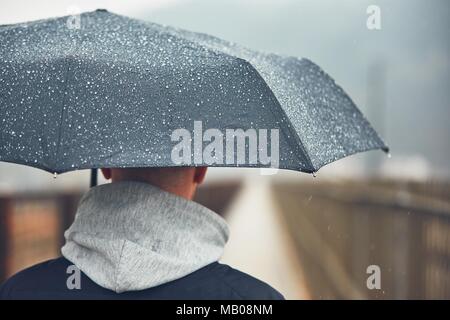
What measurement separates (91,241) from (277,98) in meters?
0.77

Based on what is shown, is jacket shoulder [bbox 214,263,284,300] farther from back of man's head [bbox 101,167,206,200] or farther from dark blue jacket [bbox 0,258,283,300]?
back of man's head [bbox 101,167,206,200]

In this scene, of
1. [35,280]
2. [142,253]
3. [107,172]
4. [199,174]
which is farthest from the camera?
[107,172]

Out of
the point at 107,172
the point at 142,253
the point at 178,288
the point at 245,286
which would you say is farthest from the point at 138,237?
the point at 107,172

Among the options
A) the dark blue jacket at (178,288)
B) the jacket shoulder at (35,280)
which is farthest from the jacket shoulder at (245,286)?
the jacket shoulder at (35,280)

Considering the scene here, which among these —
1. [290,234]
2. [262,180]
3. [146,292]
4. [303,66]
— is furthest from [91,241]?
[262,180]

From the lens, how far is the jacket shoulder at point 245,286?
2.38 metres

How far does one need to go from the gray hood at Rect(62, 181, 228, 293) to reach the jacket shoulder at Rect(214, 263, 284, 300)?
0.07 metres

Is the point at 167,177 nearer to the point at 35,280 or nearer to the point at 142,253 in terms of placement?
the point at 142,253

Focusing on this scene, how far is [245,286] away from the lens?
7.83ft

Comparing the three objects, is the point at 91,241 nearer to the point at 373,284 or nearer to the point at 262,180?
the point at 373,284

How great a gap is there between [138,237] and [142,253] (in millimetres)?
56

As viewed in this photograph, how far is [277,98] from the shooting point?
2.68m

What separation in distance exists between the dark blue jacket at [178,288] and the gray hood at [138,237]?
0.13 feet
